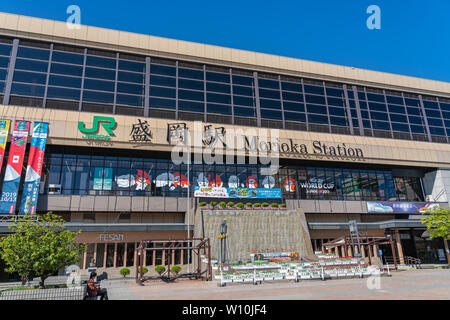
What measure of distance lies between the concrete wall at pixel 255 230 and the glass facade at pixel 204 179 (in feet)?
24.1

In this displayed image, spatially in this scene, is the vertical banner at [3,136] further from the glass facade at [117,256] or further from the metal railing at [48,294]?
the metal railing at [48,294]

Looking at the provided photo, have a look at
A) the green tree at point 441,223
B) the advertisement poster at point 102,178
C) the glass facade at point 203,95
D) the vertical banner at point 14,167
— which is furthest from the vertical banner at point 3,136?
the green tree at point 441,223

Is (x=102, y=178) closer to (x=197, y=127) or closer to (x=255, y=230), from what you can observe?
(x=197, y=127)

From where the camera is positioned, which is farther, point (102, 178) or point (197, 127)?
point (197, 127)

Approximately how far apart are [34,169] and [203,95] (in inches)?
863

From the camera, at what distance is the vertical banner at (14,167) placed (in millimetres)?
31000

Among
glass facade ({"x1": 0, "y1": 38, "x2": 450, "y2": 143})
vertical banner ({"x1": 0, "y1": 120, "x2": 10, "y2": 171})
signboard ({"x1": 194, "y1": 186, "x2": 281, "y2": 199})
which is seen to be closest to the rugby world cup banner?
vertical banner ({"x1": 0, "y1": 120, "x2": 10, "y2": 171})

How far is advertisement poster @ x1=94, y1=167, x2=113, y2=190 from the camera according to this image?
3622cm

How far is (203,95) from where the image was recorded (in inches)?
1656

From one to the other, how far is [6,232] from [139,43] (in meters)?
27.2

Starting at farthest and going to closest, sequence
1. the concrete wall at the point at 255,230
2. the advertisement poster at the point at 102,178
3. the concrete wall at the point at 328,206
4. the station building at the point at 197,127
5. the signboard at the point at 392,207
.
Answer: the signboard at the point at 392,207 < the concrete wall at the point at 328,206 < the advertisement poster at the point at 102,178 < the station building at the point at 197,127 < the concrete wall at the point at 255,230

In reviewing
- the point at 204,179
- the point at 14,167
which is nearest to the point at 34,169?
the point at 14,167

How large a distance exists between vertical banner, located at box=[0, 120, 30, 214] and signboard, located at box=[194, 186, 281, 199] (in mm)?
18815

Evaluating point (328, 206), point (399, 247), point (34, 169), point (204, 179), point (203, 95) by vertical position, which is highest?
point (203, 95)
